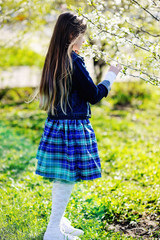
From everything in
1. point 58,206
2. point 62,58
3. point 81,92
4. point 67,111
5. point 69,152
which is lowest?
point 58,206

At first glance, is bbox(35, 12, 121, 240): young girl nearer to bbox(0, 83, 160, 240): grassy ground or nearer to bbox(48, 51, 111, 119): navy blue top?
bbox(48, 51, 111, 119): navy blue top

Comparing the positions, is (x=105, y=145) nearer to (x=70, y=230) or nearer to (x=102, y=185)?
(x=102, y=185)

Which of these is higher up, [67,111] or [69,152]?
[67,111]

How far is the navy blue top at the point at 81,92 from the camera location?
2.15 metres

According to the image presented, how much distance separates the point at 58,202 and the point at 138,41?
53.3 inches

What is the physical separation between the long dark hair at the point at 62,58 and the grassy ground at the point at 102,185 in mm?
994

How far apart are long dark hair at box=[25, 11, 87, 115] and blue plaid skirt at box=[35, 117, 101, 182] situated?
0.13 metres

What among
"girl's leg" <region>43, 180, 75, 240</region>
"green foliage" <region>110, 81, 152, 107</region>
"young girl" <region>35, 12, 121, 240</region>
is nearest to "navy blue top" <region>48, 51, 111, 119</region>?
"young girl" <region>35, 12, 121, 240</region>

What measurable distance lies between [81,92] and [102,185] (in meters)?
1.45

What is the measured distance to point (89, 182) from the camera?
3.51 metres

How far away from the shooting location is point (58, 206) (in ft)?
7.47

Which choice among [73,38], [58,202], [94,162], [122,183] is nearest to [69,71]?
[73,38]

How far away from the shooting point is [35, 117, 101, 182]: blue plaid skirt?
2201mm

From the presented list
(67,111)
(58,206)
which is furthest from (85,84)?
(58,206)
